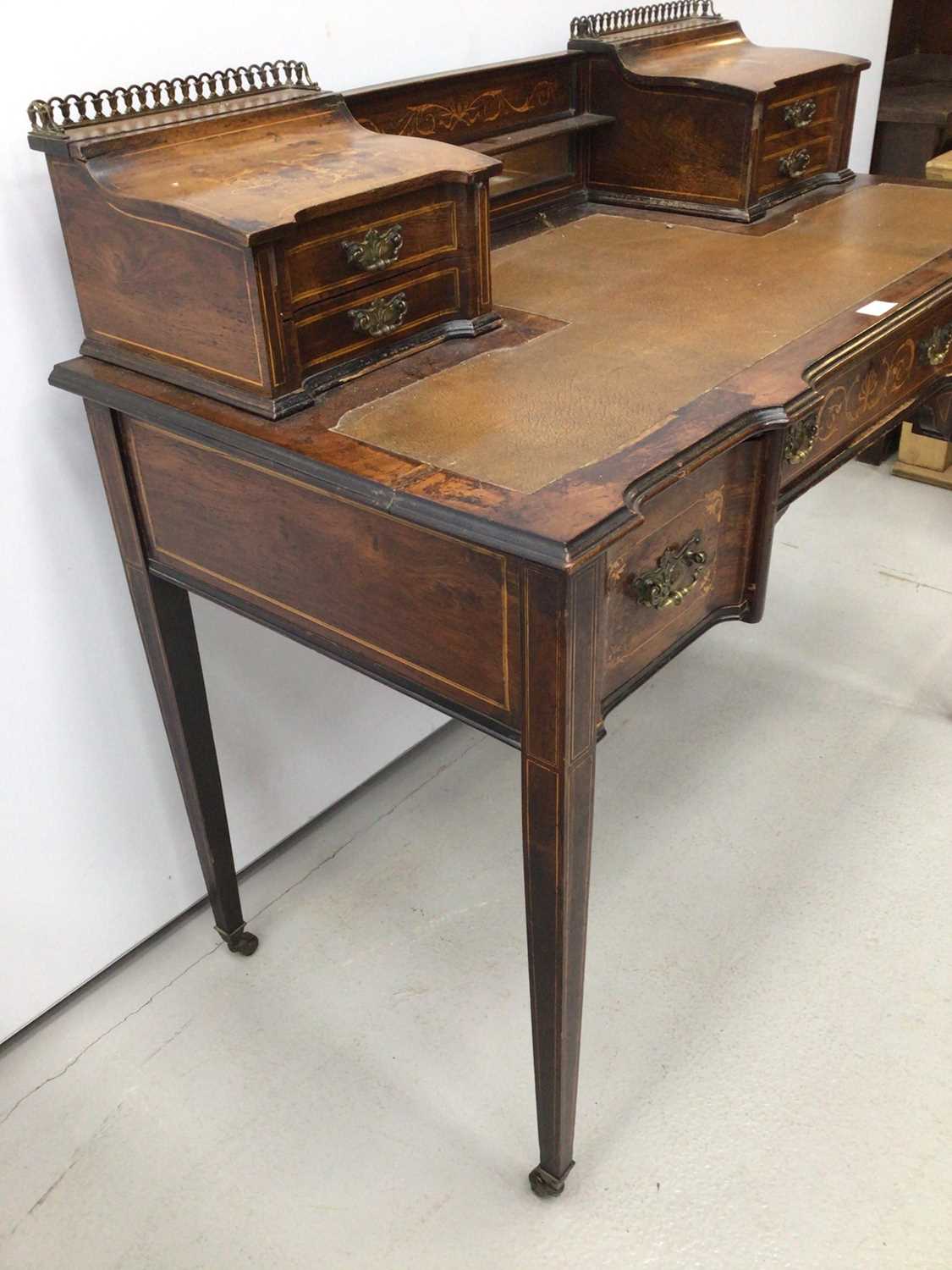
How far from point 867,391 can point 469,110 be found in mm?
772

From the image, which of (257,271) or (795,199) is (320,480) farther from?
→ (795,199)

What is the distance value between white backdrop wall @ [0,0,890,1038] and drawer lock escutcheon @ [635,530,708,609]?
2.07 feet

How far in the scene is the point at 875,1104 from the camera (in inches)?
66.7

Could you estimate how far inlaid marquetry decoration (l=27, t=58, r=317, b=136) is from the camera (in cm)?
134

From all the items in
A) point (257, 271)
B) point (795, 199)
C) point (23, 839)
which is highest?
point (257, 271)

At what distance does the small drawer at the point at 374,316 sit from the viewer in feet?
4.28

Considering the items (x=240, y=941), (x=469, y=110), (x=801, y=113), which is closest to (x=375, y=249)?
(x=469, y=110)

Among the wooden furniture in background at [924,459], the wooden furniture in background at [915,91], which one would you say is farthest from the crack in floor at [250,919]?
the wooden furniture in background at [915,91]

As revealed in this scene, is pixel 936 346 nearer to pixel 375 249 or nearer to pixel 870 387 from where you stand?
pixel 870 387

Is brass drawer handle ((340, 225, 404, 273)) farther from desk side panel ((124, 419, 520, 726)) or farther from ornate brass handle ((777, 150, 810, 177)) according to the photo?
ornate brass handle ((777, 150, 810, 177))

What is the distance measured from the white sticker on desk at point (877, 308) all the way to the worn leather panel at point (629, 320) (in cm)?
3

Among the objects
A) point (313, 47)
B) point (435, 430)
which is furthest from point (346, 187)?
point (313, 47)

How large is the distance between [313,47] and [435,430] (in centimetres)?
82

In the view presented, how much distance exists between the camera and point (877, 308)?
59.7 inches
